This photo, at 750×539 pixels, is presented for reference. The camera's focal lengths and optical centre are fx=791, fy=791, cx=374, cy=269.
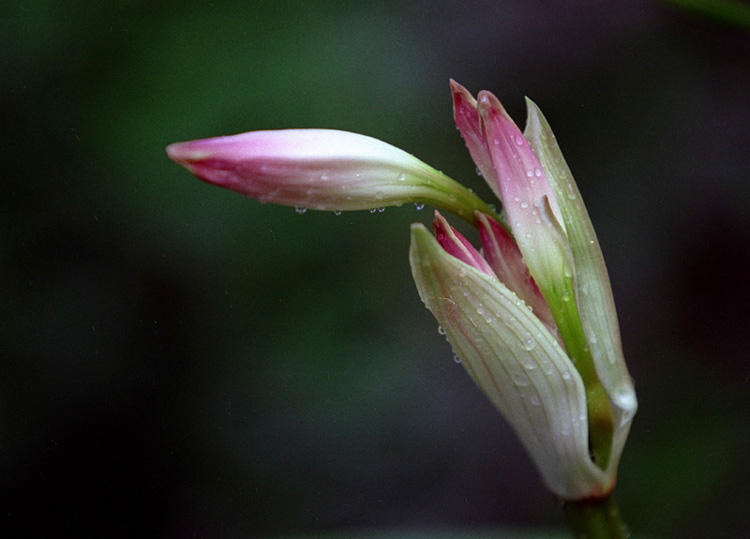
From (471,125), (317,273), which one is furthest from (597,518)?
(317,273)

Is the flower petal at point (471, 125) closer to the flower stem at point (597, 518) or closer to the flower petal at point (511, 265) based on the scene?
the flower petal at point (511, 265)

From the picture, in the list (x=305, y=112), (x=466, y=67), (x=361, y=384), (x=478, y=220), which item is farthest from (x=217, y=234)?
(x=478, y=220)

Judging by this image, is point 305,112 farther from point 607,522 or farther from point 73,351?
point 607,522

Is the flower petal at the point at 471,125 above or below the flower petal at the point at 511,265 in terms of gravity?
above

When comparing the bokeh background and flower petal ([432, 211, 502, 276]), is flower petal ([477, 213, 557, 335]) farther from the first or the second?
the bokeh background

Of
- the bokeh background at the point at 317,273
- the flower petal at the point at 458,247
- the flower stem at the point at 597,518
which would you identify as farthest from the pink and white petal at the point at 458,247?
the bokeh background at the point at 317,273

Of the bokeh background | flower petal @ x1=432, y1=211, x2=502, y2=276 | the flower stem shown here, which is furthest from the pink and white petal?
the bokeh background
